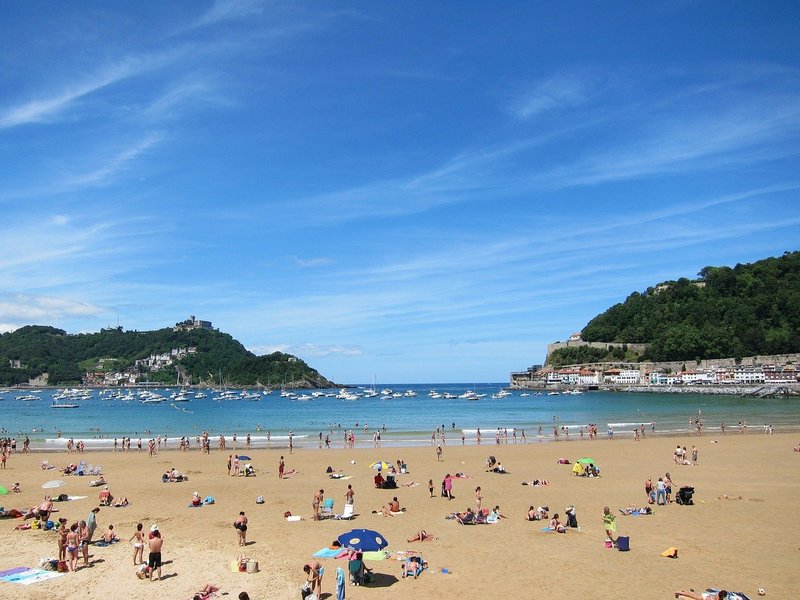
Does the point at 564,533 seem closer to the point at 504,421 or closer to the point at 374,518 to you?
the point at 374,518

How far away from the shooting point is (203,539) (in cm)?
1705

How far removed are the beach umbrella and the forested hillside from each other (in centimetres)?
16090

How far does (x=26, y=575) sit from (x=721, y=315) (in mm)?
180678

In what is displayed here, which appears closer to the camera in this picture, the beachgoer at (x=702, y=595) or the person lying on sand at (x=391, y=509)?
the beachgoer at (x=702, y=595)

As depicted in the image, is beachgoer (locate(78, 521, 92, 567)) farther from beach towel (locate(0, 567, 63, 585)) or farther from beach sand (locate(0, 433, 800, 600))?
beach towel (locate(0, 567, 63, 585))

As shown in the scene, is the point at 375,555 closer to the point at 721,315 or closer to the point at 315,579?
the point at 315,579

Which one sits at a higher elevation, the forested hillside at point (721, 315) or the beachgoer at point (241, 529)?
the forested hillside at point (721, 315)

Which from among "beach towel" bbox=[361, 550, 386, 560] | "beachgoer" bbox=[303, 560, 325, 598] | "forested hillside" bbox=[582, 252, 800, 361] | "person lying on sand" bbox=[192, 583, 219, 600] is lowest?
"beach towel" bbox=[361, 550, 386, 560]

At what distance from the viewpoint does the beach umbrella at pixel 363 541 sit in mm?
15164

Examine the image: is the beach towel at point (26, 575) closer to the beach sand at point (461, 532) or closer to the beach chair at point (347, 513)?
the beach sand at point (461, 532)

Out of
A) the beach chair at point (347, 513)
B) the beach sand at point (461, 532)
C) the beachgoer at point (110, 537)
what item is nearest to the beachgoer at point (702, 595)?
the beach sand at point (461, 532)

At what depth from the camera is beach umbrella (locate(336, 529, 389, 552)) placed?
1516 centimetres

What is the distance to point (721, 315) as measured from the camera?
6506 inches

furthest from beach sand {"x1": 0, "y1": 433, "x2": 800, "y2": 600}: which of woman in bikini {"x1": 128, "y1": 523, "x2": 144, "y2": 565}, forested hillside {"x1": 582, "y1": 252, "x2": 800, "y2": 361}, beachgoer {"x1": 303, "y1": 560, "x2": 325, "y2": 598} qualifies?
forested hillside {"x1": 582, "y1": 252, "x2": 800, "y2": 361}
